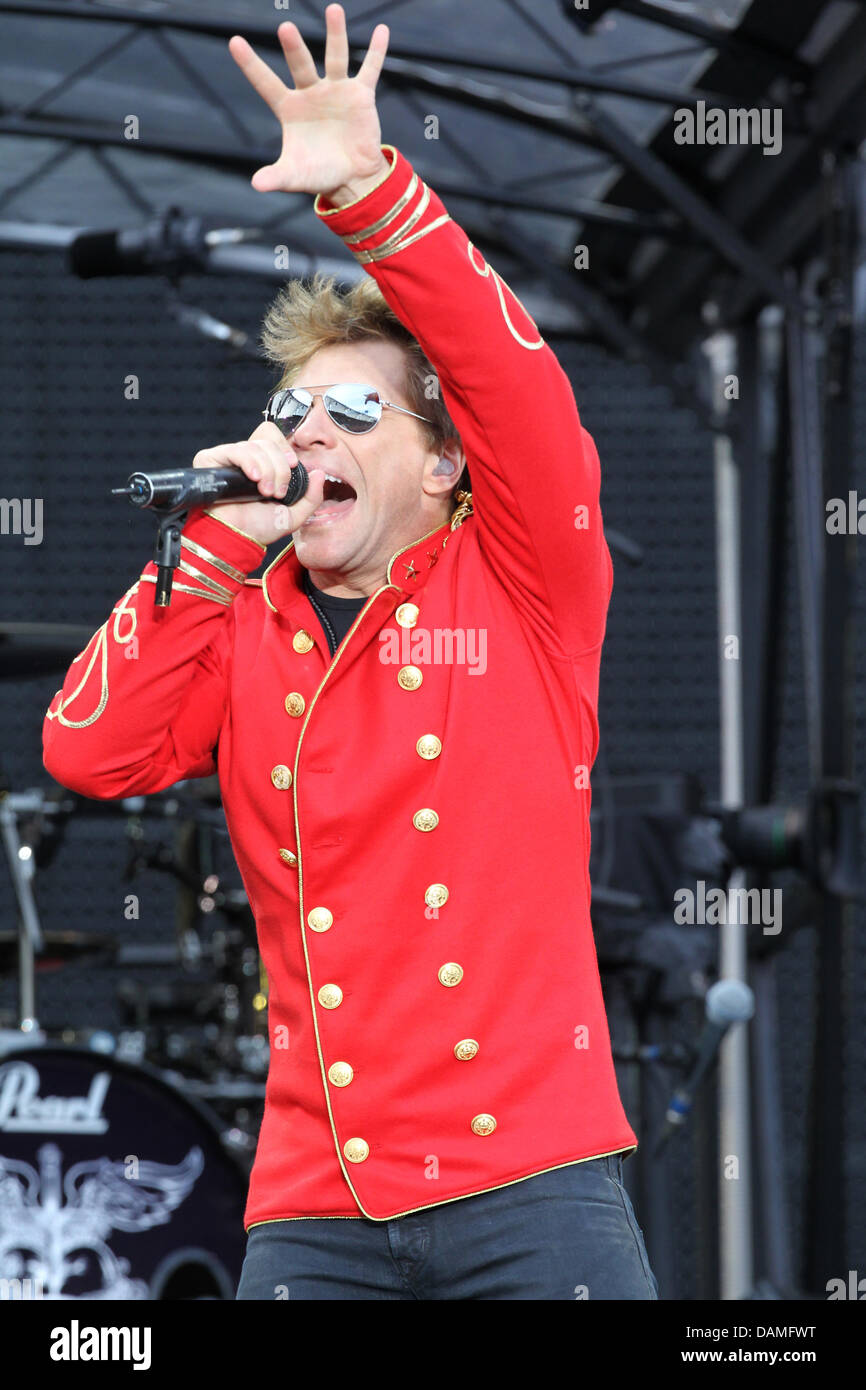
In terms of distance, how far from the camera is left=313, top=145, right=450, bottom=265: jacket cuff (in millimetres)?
1567

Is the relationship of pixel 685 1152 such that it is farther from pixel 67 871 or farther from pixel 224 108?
pixel 224 108

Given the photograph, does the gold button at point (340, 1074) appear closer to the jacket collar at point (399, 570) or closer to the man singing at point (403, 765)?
the man singing at point (403, 765)

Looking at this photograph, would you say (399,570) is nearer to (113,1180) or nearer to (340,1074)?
(340,1074)

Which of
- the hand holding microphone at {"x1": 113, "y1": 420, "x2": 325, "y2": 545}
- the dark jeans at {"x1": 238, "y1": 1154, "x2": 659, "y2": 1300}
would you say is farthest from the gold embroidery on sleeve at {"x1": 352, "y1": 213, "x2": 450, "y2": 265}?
the dark jeans at {"x1": 238, "y1": 1154, "x2": 659, "y2": 1300}

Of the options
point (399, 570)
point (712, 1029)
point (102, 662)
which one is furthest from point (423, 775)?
point (712, 1029)

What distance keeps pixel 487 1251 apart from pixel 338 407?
0.93m

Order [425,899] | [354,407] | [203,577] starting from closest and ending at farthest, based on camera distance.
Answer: [425,899]
[203,577]
[354,407]

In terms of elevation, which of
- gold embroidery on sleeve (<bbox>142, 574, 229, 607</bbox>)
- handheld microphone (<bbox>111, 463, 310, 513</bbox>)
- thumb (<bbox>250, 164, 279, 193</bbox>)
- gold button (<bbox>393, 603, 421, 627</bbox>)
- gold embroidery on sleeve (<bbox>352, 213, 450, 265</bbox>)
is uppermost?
thumb (<bbox>250, 164, 279, 193</bbox>)

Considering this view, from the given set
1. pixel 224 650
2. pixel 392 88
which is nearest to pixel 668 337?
pixel 392 88

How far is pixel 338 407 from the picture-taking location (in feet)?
6.01

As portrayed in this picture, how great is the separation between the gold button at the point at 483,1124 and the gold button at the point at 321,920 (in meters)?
0.25

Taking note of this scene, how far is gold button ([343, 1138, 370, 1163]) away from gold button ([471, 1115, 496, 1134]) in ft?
0.37

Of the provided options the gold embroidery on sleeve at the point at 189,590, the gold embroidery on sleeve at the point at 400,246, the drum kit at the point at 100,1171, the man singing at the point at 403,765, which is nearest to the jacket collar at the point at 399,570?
the man singing at the point at 403,765

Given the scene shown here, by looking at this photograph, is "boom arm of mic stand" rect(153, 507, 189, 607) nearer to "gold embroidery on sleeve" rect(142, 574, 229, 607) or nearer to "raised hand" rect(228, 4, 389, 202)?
"gold embroidery on sleeve" rect(142, 574, 229, 607)
